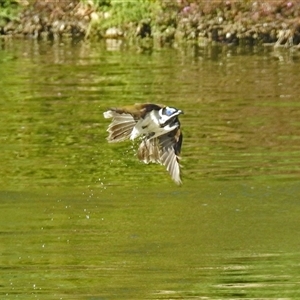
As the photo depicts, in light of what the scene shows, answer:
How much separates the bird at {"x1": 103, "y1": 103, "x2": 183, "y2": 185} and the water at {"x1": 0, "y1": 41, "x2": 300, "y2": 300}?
758mm

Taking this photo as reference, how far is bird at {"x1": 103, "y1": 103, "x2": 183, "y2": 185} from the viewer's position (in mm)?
8141

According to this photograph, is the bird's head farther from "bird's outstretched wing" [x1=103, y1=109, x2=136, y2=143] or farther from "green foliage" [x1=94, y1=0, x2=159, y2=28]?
"green foliage" [x1=94, y1=0, x2=159, y2=28]

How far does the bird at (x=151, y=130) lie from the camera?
814 cm

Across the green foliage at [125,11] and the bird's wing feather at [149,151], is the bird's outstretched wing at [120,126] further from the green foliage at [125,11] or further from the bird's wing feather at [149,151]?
the green foliage at [125,11]

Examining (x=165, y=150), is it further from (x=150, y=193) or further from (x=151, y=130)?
(x=150, y=193)

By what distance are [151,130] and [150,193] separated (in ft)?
8.21

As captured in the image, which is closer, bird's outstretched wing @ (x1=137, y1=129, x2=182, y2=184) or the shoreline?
bird's outstretched wing @ (x1=137, y1=129, x2=182, y2=184)

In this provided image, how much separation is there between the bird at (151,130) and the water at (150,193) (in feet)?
2.49

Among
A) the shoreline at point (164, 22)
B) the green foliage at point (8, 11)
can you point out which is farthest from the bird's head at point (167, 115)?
the green foliage at point (8, 11)

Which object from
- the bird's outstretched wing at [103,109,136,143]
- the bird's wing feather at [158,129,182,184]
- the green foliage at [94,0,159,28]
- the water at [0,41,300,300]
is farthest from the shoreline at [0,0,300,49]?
the bird's outstretched wing at [103,109,136,143]

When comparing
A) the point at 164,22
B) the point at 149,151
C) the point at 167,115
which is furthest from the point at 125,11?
the point at 167,115

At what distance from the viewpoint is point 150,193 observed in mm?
10727

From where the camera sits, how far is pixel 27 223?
9891mm

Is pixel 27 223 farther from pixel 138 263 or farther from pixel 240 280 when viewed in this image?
pixel 240 280
